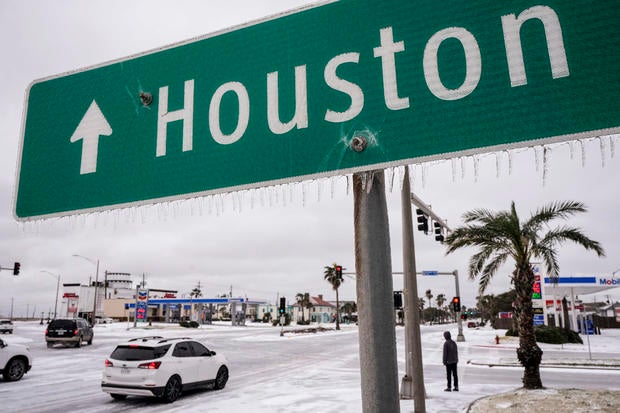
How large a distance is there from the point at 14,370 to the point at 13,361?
0.34 m

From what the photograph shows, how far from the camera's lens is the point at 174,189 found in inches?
75.7

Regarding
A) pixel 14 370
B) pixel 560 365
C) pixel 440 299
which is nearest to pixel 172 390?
pixel 14 370

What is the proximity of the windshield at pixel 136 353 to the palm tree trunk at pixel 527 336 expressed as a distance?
1169 cm

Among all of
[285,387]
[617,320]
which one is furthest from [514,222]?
[617,320]

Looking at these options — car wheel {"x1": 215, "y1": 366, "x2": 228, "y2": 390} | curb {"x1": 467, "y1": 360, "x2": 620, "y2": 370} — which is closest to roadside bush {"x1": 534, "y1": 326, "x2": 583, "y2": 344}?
curb {"x1": 467, "y1": 360, "x2": 620, "y2": 370}

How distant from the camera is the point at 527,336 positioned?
52.5ft

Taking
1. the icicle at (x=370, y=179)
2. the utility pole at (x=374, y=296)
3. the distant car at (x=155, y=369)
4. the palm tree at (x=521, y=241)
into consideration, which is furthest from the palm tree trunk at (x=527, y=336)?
the icicle at (x=370, y=179)

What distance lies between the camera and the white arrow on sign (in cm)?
213

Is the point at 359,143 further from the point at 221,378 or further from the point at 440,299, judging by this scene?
the point at 440,299

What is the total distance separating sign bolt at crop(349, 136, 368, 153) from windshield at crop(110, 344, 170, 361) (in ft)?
46.1

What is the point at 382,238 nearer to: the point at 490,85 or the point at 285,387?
the point at 490,85

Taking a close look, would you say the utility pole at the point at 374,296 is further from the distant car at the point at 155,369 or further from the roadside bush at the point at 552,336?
the roadside bush at the point at 552,336

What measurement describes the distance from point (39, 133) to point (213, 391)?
588 inches

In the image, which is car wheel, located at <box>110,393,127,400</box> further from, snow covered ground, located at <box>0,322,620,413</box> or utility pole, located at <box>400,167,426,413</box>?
utility pole, located at <box>400,167,426,413</box>
